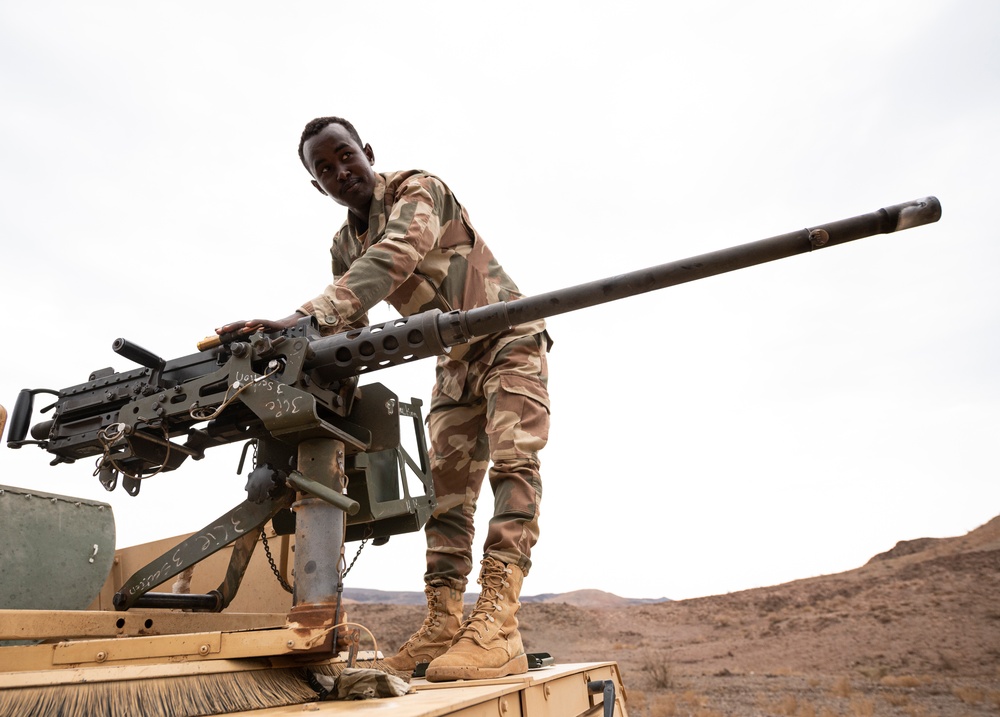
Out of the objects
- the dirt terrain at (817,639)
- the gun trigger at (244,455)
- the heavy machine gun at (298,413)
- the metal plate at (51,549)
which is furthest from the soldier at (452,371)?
the dirt terrain at (817,639)

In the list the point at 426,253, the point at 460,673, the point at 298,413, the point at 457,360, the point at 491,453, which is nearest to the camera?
the point at 298,413

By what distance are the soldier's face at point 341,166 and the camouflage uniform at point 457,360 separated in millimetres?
72

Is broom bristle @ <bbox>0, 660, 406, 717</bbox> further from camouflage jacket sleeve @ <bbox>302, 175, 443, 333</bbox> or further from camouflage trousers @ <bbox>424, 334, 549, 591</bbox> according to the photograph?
camouflage jacket sleeve @ <bbox>302, 175, 443, 333</bbox>

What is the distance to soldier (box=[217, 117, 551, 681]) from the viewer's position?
10.4 feet

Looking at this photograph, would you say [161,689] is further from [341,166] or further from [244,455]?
[341,166]

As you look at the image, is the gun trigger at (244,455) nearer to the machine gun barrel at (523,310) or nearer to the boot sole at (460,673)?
the machine gun barrel at (523,310)

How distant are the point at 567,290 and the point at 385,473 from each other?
A: 1.10m

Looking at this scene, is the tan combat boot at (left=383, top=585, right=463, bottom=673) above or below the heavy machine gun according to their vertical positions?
below

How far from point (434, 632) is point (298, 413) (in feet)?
4.66

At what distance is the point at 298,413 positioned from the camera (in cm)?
262

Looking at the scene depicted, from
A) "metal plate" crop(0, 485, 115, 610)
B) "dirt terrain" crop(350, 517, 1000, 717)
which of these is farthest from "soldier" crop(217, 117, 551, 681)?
"dirt terrain" crop(350, 517, 1000, 717)

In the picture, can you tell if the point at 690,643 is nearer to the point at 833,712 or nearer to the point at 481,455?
the point at 833,712

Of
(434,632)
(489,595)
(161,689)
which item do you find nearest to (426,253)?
(489,595)

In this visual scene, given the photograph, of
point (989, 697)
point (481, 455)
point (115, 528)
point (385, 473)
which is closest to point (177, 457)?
point (115, 528)
